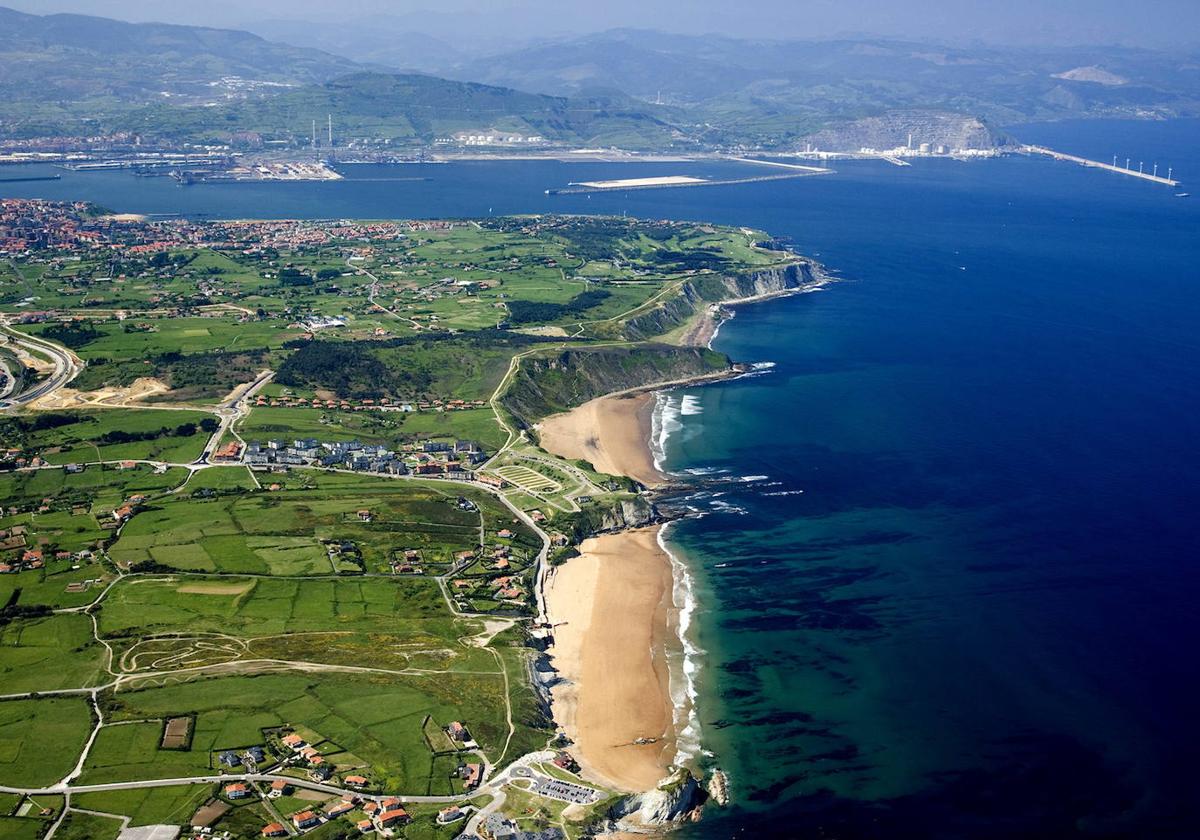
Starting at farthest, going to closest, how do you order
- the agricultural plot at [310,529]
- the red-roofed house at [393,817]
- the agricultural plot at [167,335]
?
the agricultural plot at [167,335] < the agricultural plot at [310,529] < the red-roofed house at [393,817]

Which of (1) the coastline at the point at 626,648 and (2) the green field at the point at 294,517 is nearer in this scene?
(2) the green field at the point at 294,517

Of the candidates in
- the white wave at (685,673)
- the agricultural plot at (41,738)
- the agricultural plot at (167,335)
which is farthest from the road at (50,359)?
the white wave at (685,673)

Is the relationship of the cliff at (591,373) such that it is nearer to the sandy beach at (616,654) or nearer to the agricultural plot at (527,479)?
the agricultural plot at (527,479)

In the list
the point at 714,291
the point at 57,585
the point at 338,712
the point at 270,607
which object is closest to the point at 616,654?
the point at 338,712

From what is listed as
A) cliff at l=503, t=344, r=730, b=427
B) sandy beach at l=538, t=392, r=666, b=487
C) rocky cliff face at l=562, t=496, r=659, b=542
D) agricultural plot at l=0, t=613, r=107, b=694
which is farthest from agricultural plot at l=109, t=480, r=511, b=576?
cliff at l=503, t=344, r=730, b=427

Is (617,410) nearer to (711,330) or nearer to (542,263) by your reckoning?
(711,330)

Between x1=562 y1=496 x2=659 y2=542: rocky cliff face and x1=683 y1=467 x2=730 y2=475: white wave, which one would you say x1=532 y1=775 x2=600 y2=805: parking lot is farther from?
x1=683 y1=467 x2=730 y2=475: white wave
